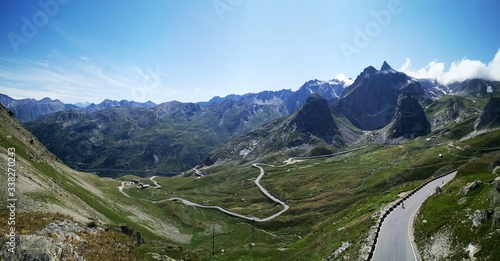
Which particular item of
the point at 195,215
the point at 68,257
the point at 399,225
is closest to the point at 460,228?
the point at 399,225

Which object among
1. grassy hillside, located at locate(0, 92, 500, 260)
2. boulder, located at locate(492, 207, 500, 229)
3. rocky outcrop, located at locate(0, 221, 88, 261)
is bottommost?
grassy hillside, located at locate(0, 92, 500, 260)

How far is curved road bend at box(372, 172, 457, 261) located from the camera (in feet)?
140

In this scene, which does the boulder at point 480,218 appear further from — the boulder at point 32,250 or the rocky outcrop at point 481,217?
the boulder at point 32,250

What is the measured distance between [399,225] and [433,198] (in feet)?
36.7

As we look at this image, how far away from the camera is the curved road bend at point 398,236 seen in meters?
42.8

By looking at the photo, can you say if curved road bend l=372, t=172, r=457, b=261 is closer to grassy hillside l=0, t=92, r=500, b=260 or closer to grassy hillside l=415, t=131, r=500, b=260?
grassy hillside l=415, t=131, r=500, b=260

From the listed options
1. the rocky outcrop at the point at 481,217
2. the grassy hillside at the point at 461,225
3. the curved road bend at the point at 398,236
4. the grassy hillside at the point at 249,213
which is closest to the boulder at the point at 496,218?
the grassy hillside at the point at 461,225

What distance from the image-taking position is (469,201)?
1884 inches

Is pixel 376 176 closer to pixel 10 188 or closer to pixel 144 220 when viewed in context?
pixel 144 220

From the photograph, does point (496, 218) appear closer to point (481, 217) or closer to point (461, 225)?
point (481, 217)

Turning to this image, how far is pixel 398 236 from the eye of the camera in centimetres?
4900

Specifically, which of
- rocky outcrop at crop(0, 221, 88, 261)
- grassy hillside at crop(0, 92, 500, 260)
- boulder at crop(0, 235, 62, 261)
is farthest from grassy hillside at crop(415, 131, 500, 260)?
boulder at crop(0, 235, 62, 261)

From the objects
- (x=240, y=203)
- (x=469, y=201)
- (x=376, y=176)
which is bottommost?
(x=240, y=203)

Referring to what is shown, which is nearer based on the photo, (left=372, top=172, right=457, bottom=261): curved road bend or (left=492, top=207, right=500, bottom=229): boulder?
(left=492, top=207, right=500, bottom=229): boulder
